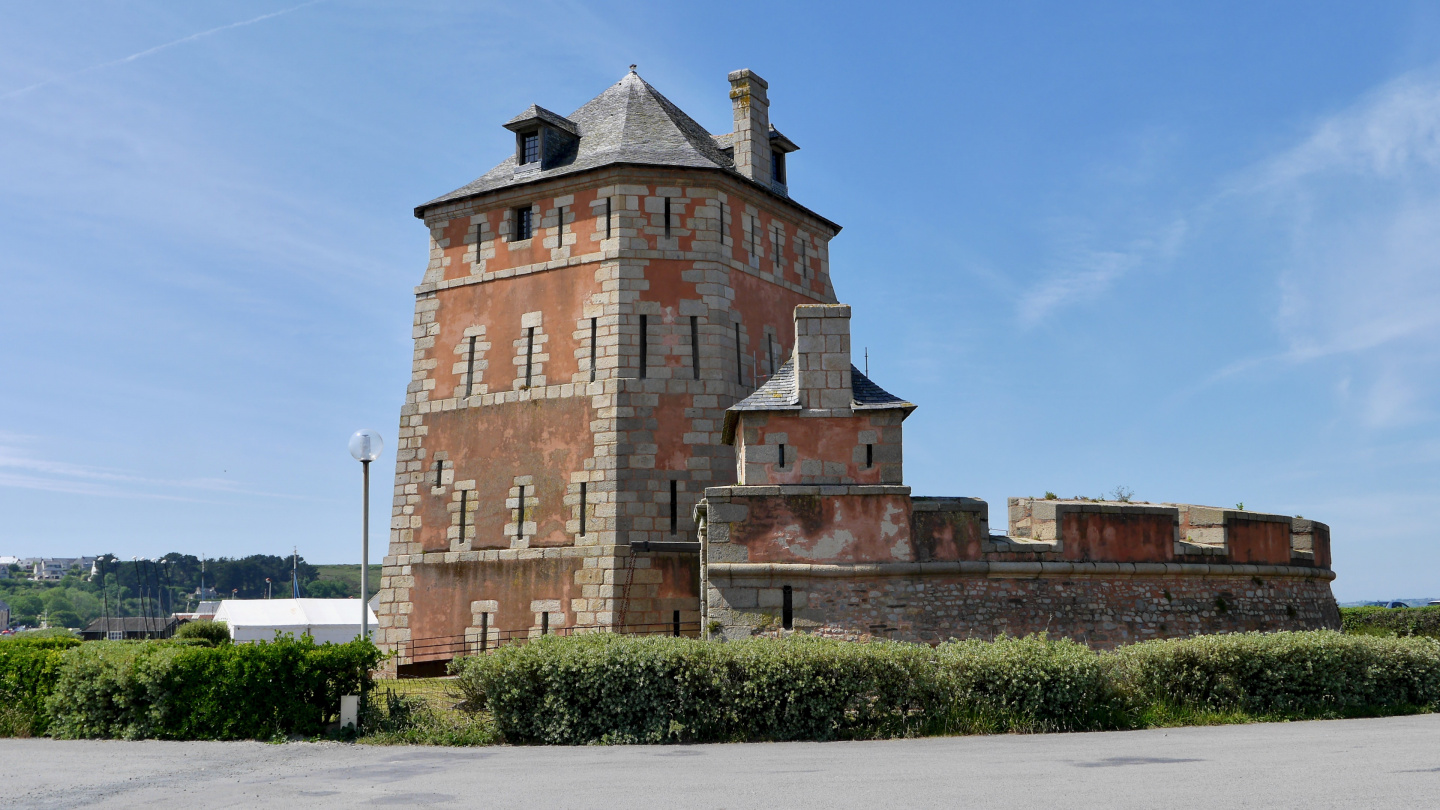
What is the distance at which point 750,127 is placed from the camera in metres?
25.8

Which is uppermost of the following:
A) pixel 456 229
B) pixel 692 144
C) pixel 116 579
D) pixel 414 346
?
pixel 692 144

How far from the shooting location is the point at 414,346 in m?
25.4

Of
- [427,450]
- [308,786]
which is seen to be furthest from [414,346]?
[308,786]

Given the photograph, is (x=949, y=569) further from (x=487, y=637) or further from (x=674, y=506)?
(x=487, y=637)

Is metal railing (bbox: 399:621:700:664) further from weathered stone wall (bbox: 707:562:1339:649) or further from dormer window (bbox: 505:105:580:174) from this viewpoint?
dormer window (bbox: 505:105:580:174)

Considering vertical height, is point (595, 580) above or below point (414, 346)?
below

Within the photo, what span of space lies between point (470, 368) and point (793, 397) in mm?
10256

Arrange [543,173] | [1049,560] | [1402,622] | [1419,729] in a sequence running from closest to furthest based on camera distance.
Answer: [1419,729] → [1049,560] → [543,173] → [1402,622]

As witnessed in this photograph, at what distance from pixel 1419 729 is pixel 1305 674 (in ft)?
5.01

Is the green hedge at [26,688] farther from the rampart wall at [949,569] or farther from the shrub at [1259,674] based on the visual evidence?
the shrub at [1259,674]

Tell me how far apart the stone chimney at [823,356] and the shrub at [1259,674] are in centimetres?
559

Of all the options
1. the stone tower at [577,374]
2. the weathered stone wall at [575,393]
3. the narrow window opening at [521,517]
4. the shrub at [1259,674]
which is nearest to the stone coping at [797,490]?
the shrub at [1259,674]

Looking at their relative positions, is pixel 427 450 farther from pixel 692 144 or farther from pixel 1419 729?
pixel 1419 729

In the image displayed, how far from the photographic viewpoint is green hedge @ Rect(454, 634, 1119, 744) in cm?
1239
